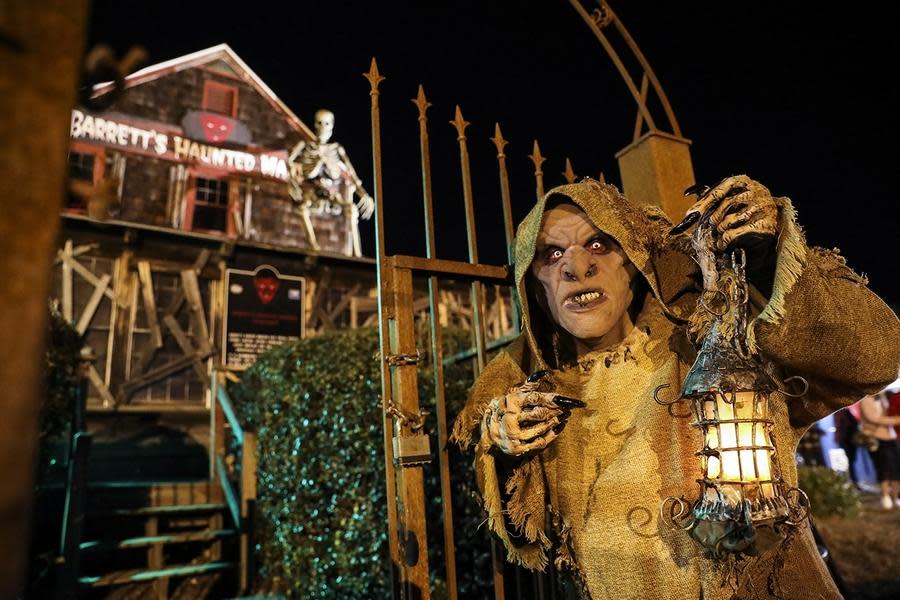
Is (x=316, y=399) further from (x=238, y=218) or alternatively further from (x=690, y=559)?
(x=238, y=218)

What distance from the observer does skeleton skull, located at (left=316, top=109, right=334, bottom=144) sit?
44.2ft

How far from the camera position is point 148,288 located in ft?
34.2

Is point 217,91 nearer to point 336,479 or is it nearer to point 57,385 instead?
point 57,385

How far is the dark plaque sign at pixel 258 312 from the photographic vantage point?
35.3 ft

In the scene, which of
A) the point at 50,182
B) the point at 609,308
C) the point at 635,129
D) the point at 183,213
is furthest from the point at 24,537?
the point at 183,213

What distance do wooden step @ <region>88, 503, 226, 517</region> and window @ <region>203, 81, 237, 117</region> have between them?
9.48 m

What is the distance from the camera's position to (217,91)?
42.7 ft

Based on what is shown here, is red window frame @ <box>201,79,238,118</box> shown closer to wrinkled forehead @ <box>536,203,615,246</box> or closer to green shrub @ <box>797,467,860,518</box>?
wrinkled forehead @ <box>536,203,615,246</box>

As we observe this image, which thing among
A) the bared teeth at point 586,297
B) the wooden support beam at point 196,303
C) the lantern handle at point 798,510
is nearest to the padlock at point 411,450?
the bared teeth at point 586,297

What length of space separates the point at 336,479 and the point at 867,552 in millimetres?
4537

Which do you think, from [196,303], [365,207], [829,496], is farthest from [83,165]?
[829,496]

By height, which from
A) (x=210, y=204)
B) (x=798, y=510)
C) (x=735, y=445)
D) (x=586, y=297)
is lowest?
(x=798, y=510)

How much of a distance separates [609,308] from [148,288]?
10.2 meters

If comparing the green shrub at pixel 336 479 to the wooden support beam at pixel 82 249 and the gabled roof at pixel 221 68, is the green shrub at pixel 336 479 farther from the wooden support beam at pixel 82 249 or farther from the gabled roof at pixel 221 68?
the gabled roof at pixel 221 68
